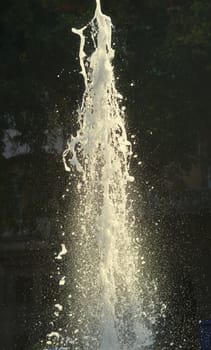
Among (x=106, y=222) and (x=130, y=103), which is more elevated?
(x=130, y=103)

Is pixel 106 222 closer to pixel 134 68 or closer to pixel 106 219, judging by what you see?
pixel 106 219

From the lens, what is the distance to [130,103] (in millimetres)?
16625

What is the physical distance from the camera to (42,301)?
23.0 metres

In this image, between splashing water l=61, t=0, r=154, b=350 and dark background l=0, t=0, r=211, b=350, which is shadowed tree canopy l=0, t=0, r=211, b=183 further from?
splashing water l=61, t=0, r=154, b=350

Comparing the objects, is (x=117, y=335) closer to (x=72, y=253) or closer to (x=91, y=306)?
(x=91, y=306)

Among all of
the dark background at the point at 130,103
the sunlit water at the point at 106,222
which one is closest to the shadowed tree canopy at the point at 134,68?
the dark background at the point at 130,103

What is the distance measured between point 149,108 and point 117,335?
7923 mm

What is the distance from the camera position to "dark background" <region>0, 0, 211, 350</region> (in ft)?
54.2

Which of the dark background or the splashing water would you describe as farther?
the dark background

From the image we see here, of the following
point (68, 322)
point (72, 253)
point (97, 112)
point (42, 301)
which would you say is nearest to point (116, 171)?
point (97, 112)

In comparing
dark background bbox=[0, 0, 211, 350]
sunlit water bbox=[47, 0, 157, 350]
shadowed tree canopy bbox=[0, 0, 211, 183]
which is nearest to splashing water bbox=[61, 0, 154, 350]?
sunlit water bbox=[47, 0, 157, 350]

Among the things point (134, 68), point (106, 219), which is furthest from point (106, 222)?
point (134, 68)

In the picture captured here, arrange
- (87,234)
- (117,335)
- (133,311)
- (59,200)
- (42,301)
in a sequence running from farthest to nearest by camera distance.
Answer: (42,301) → (59,200) → (87,234) → (133,311) → (117,335)

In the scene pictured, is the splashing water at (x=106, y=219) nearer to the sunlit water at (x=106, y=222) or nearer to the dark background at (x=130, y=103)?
the sunlit water at (x=106, y=222)
